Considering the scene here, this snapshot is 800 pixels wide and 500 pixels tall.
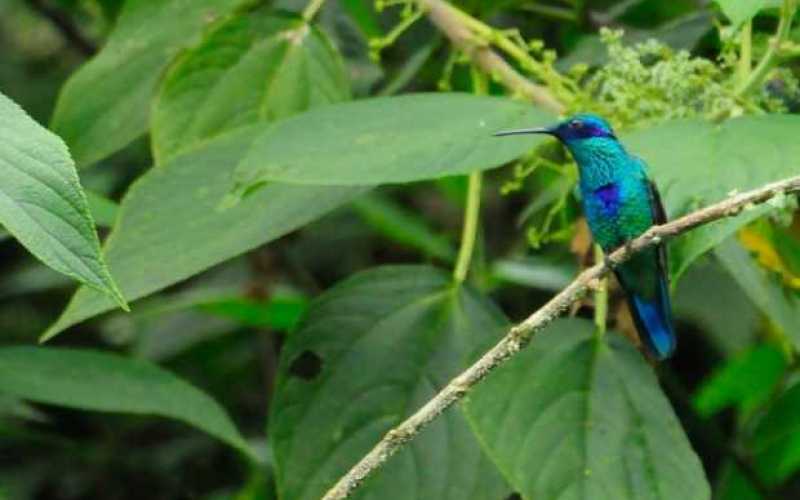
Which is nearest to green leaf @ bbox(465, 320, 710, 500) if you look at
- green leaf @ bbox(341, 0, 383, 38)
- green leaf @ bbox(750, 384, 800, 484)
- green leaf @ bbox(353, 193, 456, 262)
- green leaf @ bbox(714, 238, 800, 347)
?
green leaf @ bbox(714, 238, 800, 347)

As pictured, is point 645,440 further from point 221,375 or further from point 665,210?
point 221,375

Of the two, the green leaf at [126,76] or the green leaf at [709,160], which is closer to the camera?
the green leaf at [709,160]

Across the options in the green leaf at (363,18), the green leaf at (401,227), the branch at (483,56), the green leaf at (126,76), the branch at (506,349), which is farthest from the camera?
the green leaf at (401,227)

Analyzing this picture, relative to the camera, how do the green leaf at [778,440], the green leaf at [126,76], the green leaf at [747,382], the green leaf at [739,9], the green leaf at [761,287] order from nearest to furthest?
the green leaf at [739,9] < the green leaf at [761,287] < the green leaf at [126,76] < the green leaf at [778,440] < the green leaf at [747,382]

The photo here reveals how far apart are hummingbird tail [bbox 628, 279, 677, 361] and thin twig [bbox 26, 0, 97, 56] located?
2269 millimetres

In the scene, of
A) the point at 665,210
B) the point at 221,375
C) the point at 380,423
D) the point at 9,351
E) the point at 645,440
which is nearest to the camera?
the point at 665,210

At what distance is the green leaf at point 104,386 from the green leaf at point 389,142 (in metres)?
0.62

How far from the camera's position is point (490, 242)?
5.90 m

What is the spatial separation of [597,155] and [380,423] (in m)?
0.55

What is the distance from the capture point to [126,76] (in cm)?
331

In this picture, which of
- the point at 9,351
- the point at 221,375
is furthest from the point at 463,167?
the point at 221,375

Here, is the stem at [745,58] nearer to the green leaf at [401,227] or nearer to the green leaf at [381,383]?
the green leaf at [381,383]

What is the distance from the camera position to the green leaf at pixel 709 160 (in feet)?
7.86

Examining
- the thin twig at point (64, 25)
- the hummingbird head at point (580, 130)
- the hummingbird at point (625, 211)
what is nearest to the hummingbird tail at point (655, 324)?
the hummingbird at point (625, 211)
